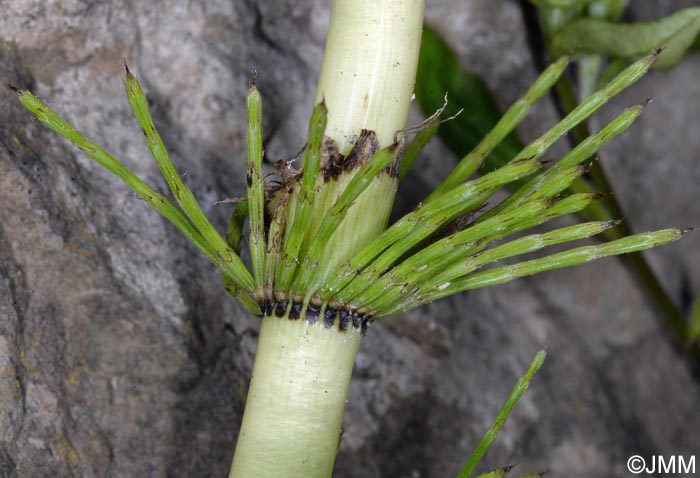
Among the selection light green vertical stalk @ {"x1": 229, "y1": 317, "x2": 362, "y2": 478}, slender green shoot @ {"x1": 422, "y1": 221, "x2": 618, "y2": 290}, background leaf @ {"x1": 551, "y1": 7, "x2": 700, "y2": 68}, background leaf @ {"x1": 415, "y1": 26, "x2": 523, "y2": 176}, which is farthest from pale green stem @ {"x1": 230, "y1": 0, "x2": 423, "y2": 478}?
background leaf @ {"x1": 551, "y1": 7, "x2": 700, "y2": 68}

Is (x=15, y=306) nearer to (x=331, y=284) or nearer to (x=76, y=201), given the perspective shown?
(x=76, y=201)

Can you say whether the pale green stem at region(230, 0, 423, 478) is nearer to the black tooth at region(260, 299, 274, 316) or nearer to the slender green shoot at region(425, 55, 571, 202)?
the black tooth at region(260, 299, 274, 316)

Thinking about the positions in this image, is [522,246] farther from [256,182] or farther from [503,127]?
[256,182]

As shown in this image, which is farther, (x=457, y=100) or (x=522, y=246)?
(x=457, y=100)

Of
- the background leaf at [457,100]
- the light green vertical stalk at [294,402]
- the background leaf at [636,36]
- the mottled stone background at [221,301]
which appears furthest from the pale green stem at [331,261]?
the background leaf at [636,36]

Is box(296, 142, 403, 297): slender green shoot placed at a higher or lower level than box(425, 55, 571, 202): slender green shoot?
lower

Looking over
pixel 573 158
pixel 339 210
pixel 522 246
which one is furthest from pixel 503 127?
pixel 339 210

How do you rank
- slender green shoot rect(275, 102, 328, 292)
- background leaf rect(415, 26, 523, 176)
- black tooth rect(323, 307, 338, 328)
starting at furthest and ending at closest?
background leaf rect(415, 26, 523, 176)
black tooth rect(323, 307, 338, 328)
slender green shoot rect(275, 102, 328, 292)
